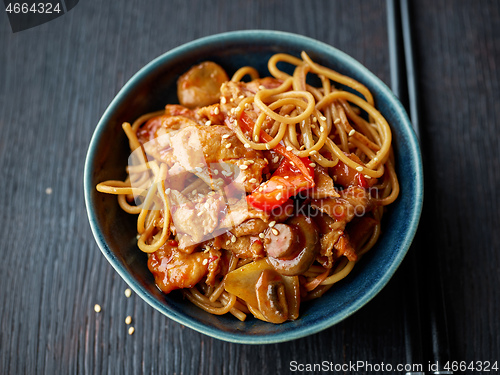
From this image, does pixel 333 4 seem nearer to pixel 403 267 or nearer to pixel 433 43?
pixel 433 43

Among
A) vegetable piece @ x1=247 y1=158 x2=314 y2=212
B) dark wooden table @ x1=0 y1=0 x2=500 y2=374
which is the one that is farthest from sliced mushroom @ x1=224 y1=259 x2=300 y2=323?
dark wooden table @ x1=0 y1=0 x2=500 y2=374

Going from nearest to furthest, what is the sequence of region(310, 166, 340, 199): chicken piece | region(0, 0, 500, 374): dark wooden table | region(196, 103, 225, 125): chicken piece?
1. region(310, 166, 340, 199): chicken piece
2. region(196, 103, 225, 125): chicken piece
3. region(0, 0, 500, 374): dark wooden table

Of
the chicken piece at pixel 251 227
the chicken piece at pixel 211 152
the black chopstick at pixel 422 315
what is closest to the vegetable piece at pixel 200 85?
the chicken piece at pixel 211 152

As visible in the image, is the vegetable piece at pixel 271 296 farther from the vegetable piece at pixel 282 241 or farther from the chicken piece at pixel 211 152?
the chicken piece at pixel 211 152

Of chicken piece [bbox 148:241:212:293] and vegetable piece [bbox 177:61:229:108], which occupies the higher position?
vegetable piece [bbox 177:61:229:108]

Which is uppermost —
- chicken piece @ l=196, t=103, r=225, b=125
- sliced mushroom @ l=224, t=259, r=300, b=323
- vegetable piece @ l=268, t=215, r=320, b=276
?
chicken piece @ l=196, t=103, r=225, b=125

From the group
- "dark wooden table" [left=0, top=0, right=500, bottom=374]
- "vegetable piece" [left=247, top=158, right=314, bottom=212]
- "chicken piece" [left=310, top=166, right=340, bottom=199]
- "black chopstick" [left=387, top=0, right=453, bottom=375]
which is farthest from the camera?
"dark wooden table" [left=0, top=0, right=500, bottom=374]

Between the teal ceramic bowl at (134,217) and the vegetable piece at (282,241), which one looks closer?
the vegetable piece at (282,241)

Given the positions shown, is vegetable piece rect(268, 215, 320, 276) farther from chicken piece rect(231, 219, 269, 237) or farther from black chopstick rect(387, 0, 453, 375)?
black chopstick rect(387, 0, 453, 375)
